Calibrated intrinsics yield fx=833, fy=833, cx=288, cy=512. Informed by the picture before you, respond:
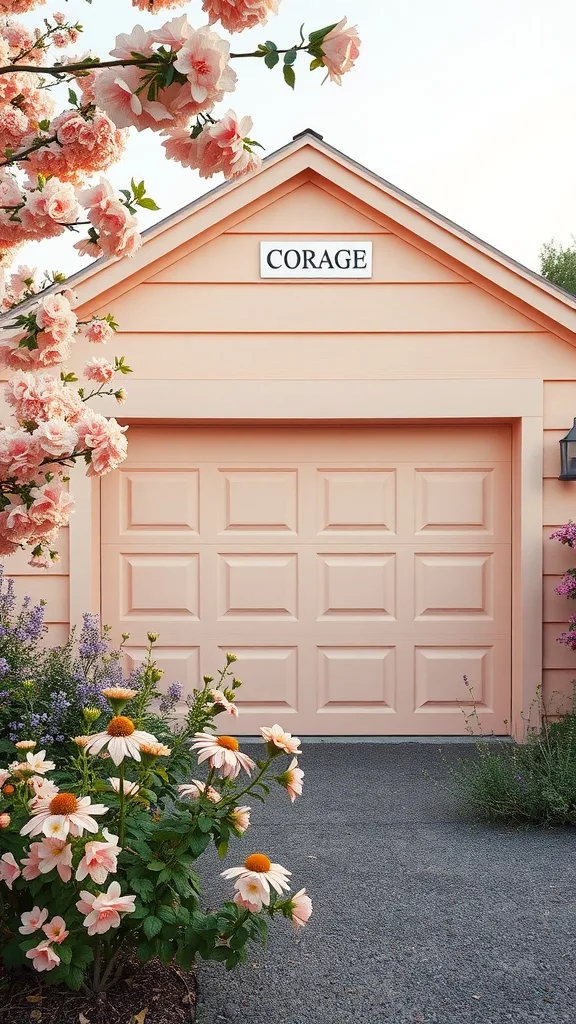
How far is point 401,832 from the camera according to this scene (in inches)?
149

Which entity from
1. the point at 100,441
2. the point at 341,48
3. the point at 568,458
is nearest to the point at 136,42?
the point at 341,48

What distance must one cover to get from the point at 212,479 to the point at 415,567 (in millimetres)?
1430

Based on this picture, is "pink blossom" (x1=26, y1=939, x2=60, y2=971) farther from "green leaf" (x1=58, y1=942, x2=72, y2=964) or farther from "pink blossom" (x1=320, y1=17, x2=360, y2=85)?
"pink blossom" (x1=320, y1=17, x2=360, y2=85)

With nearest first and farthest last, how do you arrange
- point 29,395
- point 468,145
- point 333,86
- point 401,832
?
point 333,86
point 29,395
point 401,832
point 468,145

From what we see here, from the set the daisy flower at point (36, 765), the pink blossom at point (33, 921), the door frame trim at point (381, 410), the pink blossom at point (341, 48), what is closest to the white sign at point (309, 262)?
the door frame trim at point (381, 410)

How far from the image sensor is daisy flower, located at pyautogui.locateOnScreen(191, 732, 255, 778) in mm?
2049

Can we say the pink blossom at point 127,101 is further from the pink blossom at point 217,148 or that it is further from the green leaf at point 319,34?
the green leaf at point 319,34

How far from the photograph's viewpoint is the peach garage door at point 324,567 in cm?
534

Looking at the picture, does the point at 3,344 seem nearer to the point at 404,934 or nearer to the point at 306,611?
the point at 404,934

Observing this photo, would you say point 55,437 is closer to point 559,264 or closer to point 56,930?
point 56,930

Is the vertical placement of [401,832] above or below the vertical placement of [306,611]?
below

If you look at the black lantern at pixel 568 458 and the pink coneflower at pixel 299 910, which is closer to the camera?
the pink coneflower at pixel 299 910

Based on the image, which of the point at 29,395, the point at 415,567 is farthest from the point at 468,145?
the point at 29,395

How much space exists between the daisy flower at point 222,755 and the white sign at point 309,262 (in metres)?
3.69
